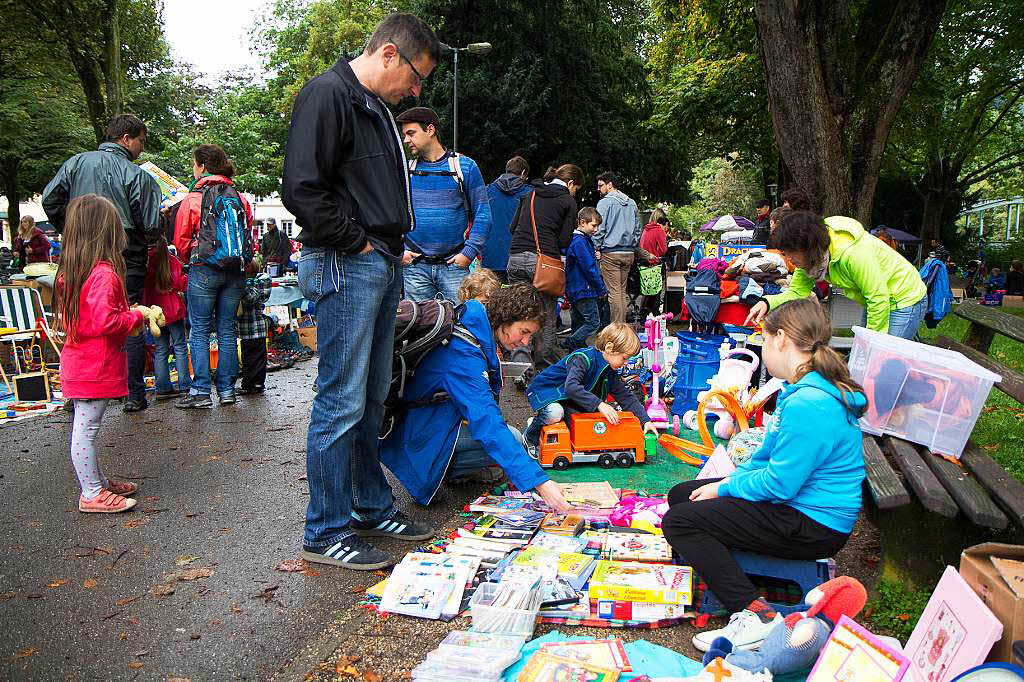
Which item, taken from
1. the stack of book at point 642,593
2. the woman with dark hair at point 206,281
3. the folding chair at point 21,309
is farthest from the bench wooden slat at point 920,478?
the folding chair at point 21,309

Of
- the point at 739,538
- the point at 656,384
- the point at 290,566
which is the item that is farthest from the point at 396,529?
the point at 656,384

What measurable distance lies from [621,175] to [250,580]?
20.7 m

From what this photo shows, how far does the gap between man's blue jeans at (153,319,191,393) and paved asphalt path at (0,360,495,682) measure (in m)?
1.03

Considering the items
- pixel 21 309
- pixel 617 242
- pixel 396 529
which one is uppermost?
pixel 617 242

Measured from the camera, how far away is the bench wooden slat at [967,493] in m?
2.81

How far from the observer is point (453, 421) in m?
3.87

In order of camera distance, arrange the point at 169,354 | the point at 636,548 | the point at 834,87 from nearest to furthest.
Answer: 1. the point at 636,548
2. the point at 169,354
3. the point at 834,87

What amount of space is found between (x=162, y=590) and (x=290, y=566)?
54cm

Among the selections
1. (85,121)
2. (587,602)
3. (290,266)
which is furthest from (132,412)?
(85,121)

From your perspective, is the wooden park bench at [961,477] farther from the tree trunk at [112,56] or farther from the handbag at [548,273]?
the tree trunk at [112,56]

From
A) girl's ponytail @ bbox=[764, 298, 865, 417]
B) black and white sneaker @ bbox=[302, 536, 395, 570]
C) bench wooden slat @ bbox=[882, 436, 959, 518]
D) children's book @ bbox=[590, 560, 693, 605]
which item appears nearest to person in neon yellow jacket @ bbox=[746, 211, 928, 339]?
bench wooden slat @ bbox=[882, 436, 959, 518]

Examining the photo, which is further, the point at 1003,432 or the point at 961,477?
the point at 1003,432

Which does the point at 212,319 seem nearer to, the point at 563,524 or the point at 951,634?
the point at 563,524

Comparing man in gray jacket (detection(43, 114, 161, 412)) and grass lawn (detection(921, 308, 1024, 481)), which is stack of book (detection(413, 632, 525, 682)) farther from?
man in gray jacket (detection(43, 114, 161, 412))
